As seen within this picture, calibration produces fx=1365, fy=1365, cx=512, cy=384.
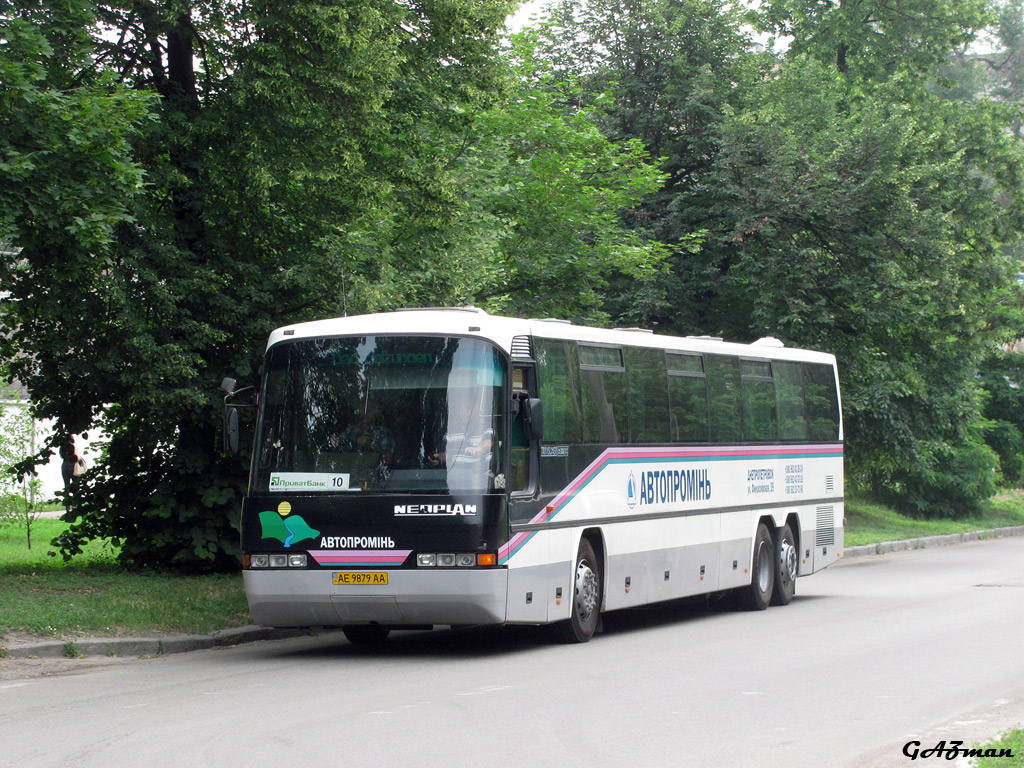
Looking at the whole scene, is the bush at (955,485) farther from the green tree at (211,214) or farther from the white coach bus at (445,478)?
the white coach bus at (445,478)

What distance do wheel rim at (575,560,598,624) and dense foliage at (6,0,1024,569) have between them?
4865 millimetres

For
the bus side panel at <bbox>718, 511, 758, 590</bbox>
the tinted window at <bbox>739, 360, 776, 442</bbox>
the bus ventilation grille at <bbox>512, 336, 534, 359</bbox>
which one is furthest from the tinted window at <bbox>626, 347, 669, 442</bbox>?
the tinted window at <bbox>739, 360, 776, 442</bbox>

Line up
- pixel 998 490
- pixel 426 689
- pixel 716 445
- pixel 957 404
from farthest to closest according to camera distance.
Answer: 1. pixel 998 490
2. pixel 957 404
3. pixel 716 445
4. pixel 426 689

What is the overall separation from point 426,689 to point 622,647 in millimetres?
3503

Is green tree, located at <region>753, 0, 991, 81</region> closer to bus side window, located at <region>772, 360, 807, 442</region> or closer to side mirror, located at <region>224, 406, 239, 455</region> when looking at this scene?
bus side window, located at <region>772, 360, 807, 442</region>

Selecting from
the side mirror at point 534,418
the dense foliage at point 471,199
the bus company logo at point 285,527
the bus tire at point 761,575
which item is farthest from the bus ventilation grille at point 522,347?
the bus tire at point 761,575

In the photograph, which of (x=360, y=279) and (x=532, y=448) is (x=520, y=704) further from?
(x=360, y=279)

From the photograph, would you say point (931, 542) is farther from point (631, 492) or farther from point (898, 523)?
point (631, 492)

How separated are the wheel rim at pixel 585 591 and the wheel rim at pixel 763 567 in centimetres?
473

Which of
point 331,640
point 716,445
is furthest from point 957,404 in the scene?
point 331,640

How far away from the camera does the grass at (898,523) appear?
31.5 metres

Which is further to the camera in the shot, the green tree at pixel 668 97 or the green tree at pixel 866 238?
the green tree at pixel 668 97

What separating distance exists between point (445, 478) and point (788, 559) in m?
8.31

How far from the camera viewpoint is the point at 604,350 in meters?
14.9
